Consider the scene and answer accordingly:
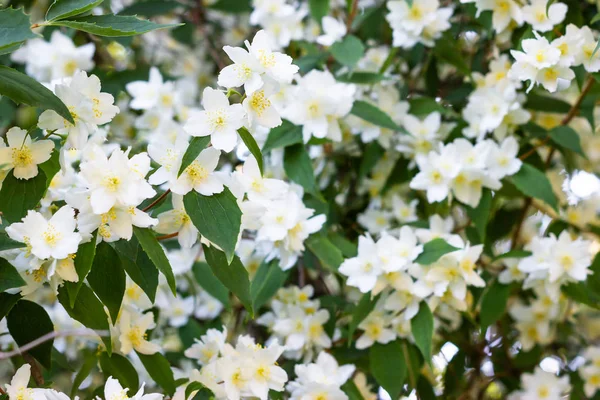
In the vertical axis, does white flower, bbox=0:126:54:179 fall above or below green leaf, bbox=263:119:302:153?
above

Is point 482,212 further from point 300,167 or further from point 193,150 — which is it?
point 193,150

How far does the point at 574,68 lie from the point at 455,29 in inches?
18.4

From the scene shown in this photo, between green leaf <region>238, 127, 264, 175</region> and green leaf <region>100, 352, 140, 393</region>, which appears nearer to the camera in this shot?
green leaf <region>238, 127, 264, 175</region>

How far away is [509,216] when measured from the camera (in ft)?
5.95

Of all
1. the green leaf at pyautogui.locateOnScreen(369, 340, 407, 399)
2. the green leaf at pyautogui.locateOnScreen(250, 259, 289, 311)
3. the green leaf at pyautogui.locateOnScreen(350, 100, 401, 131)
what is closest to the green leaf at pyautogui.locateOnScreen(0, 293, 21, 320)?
the green leaf at pyautogui.locateOnScreen(250, 259, 289, 311)

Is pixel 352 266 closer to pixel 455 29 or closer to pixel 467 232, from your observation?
pixel 467 232

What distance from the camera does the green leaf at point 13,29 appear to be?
0.90 metres

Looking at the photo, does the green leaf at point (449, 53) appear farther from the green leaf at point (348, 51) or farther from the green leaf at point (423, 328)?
the green leaf at point (423, 328)

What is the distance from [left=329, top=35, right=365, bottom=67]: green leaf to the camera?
1.58 m

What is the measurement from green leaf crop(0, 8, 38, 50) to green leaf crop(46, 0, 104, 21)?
6 centimetres

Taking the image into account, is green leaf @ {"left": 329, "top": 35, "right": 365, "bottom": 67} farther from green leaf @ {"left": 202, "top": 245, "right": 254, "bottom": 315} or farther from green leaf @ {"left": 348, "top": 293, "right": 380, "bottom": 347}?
green leaf @ {"left": 202, "top": 245, "right": 254, "bottom": 315}

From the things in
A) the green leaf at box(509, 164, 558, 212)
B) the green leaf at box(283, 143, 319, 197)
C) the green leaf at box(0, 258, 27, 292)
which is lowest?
the green leaf at box(509, 164, 558, 212)

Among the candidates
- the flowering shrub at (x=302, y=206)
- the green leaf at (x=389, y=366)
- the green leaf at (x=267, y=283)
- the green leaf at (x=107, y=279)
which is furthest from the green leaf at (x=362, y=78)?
the green leaf at (x=107, y=279)

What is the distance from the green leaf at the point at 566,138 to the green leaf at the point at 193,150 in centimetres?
86
